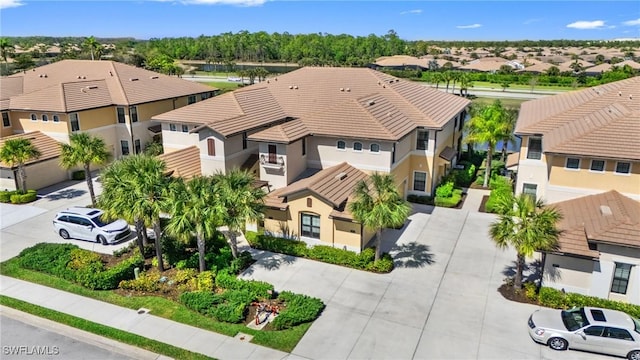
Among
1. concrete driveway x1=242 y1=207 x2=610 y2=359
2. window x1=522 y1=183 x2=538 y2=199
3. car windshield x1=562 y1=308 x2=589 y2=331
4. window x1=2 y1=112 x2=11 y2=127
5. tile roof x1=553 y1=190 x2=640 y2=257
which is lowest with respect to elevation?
concrete driveway x1=242 y1=207 x2=610 y2=359

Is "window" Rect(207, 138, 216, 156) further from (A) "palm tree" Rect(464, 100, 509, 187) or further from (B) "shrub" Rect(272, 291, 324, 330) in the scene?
(A) "palm tree" Rect(464, 100, 509, 187)

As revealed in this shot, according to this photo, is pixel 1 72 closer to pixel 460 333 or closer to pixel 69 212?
pixel 69 212

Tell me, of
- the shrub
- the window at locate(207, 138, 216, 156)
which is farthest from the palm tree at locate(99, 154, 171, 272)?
the window at locate(207, 138, 216, 156)

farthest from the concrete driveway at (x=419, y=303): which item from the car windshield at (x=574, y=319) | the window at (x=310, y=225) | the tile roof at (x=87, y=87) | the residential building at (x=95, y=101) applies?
the tile roof at (x=87, y=87)

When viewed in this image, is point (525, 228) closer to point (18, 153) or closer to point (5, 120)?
point (18, 153)

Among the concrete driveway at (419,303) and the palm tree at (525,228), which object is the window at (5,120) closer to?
the concrete driveway at (419,303)

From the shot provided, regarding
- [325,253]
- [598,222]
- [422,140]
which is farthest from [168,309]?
[422,140]

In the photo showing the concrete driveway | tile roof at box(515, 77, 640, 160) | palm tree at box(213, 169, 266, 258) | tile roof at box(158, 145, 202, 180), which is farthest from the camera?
tile roof at box(158, 145, 202, 180)
